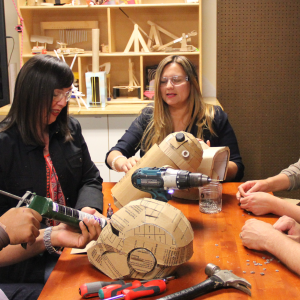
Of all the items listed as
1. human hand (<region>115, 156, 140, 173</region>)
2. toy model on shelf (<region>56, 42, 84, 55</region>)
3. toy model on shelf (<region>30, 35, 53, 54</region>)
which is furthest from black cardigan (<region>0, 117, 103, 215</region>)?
toy model on shelf (<region>30, 35, 53, 54</region>)

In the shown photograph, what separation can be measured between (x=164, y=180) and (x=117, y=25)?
2761mm

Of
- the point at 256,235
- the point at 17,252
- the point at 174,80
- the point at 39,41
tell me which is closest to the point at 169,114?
the point at 174,80

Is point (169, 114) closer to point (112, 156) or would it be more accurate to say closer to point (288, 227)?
point (112, 156)

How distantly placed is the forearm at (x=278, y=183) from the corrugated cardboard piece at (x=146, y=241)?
0.78 meters

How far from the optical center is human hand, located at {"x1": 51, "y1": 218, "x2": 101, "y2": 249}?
3.67 ft

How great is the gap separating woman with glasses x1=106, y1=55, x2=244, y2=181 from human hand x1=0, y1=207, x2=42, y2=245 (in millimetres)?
1024

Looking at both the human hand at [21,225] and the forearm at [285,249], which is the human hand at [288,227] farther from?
the human hand at [21,225]

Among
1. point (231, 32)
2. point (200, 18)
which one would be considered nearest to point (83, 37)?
point (200, 18)

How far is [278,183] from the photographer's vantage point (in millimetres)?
1688

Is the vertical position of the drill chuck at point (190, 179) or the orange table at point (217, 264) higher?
the drill chuck at point (190, 179)

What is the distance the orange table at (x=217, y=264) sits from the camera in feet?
3.14

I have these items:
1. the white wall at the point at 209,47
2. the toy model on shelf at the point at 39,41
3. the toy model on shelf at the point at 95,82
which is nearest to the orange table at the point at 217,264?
the toy model on shelf at the point at 95,82

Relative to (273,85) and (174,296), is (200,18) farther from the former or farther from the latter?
(174,296)

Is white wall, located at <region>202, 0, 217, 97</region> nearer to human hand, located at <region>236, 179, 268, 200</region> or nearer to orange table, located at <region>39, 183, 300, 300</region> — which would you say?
human hand, located at <region>236, 179, 268, 200</region>
